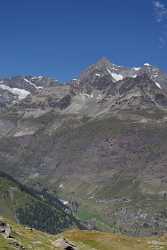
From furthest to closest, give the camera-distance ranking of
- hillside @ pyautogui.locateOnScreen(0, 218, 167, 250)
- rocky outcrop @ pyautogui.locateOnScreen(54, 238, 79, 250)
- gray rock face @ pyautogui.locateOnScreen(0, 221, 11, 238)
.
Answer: rocky outcrop @ pyautogui.locateOnScreen(54, 238, 79, 250), hillside @ pyautogui.locateOnScreen(0, 218, 167, 250), gray rock face @ pyautogui.locateOnScreen(0, 221, 11, 238)

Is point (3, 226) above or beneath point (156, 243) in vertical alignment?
above

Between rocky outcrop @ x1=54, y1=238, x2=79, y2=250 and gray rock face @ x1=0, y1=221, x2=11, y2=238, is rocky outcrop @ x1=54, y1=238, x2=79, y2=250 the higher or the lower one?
the lower one

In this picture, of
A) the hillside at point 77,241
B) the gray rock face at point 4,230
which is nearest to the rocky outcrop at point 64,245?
the hillside at point 77,241

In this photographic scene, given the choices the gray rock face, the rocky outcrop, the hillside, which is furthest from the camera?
the rocky outcrop

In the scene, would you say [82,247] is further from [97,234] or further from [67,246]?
[97,234]

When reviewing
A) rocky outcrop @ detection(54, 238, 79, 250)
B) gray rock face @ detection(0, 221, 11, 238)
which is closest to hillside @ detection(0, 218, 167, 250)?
rocky outcrop @ detection(54, 238, 79, 250)

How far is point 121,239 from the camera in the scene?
332ft

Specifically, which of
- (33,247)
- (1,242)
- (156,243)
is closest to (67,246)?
(33,247)

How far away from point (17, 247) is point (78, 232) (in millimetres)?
39560

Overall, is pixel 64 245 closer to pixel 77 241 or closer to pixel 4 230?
pixel 77 241

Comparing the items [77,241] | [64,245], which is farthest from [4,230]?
[77,241]

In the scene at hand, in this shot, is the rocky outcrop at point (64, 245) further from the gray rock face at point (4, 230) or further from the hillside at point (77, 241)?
the gray rock face at point (4, 230)

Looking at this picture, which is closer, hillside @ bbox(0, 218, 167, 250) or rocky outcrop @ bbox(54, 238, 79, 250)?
hillside @ bbox(0, 218, 167, 250)

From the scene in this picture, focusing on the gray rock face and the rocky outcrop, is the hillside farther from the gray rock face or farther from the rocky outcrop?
the gray rock face
